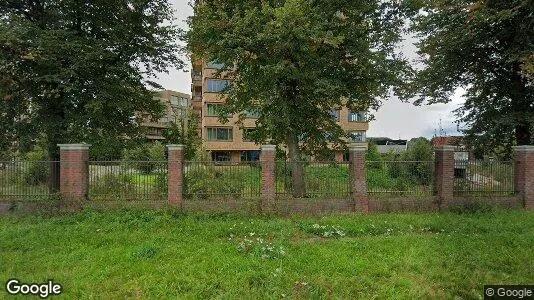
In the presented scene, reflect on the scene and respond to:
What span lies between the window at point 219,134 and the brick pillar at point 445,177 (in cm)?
3329

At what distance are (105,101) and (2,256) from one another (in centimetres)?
758

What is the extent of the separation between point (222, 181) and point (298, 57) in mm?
5014

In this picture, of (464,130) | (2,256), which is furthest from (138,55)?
(464,130)

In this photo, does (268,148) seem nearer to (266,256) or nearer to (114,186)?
(266,256)

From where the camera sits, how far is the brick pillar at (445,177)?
12.2m

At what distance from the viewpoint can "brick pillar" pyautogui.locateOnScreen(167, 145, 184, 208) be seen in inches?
455

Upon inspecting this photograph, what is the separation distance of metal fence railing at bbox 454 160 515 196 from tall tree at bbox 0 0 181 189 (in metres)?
13.0

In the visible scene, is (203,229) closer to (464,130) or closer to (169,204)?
(169,204)

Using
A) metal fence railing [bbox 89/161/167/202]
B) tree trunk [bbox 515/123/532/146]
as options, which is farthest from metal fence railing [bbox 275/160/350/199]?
tree trunk [bbox 515/123/532/146]

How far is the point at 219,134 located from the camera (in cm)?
4388

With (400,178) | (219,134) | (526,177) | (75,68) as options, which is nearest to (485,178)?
(526,177)

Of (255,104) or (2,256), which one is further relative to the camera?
(255,104)

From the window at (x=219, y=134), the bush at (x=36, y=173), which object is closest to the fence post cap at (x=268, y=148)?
the bush at (x=36, y=173)

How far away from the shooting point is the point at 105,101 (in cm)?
1378
